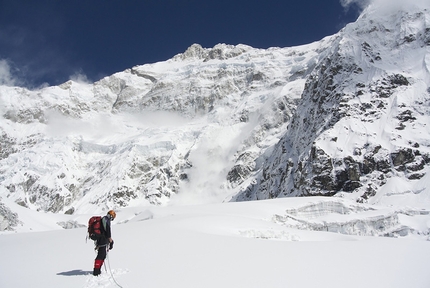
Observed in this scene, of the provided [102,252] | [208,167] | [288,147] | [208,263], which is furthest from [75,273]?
[208,167]

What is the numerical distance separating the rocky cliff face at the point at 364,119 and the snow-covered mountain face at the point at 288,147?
279mm

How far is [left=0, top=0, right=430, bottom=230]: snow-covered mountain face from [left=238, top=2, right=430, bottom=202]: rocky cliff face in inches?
11.0

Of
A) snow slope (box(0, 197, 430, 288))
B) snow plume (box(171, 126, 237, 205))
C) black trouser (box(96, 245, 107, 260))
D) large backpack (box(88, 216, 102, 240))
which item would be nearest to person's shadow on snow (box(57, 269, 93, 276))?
snow slope (box(0, 197, 430, 288))

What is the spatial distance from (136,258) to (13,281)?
12.0 ft

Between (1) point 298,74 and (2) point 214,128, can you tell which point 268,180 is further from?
(1) point 298,74

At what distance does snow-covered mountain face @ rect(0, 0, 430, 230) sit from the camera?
8494 centimetres

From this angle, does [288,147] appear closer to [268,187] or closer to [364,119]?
[268,187]

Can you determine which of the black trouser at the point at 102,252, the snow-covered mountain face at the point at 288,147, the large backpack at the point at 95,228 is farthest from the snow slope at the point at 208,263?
the snow-covered mountain face at the point at 288,147

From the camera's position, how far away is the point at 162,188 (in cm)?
16162

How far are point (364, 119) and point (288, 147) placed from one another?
93.3 feet

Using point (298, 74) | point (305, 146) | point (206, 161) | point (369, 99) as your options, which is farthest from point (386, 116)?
point (298, 74)

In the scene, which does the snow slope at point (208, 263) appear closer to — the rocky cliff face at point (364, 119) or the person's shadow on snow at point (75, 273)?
the person's shadow on snow at point (75, 273)

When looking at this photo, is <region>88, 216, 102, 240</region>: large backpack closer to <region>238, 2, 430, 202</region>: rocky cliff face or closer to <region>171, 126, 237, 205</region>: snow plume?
<region>238, 2, 430, 202</region>: rocky cliff face

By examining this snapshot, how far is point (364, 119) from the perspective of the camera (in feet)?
304
